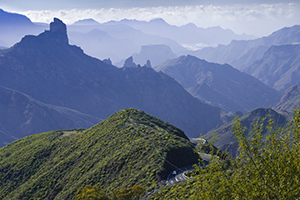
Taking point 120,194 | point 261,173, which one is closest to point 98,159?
point 120,194

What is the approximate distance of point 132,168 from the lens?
60562 mm

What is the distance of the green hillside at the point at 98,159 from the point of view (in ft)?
196

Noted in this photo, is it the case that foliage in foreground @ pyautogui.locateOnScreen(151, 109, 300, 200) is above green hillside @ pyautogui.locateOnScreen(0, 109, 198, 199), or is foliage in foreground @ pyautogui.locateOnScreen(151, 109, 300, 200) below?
above

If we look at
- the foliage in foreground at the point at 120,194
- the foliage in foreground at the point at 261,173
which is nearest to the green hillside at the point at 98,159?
the foliage in foreground at the point at 120,194

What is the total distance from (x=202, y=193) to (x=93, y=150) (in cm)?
6183

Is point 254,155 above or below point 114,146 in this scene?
above

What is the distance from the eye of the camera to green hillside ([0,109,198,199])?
2346 inches

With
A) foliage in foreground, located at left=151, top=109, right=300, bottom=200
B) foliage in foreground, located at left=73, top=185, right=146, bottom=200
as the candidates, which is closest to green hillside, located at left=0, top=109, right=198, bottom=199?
foliage in foreground, located at left=73, top=185, right=146, bottom=200

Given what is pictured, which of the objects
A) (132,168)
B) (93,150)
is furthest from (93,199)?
(93,150)

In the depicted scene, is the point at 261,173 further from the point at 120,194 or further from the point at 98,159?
the point at 98,159

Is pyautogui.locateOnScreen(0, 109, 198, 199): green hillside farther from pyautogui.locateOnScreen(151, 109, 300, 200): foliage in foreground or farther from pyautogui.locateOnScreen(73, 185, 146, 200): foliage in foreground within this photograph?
pyautogui.locateOnScreen(151, 109, 300, 200): foliage in foreground

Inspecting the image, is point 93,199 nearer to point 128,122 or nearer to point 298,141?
point 298,141

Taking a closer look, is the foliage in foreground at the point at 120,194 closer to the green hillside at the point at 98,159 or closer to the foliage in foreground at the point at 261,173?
the green hillside at the point at 98,159

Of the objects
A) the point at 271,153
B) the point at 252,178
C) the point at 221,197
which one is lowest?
the point at 221,197
